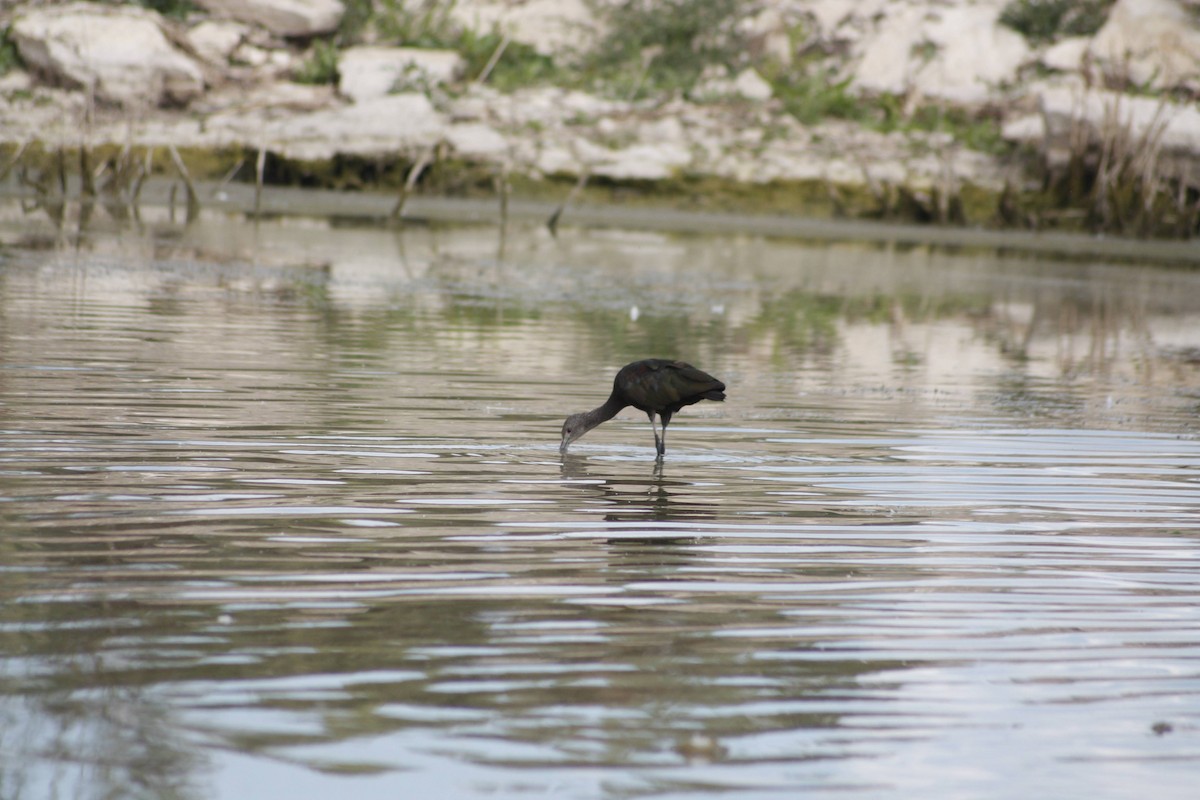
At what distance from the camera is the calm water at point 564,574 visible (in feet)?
13.0

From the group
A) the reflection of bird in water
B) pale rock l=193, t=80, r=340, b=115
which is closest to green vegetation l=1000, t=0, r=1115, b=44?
pale rock l=193, t=80, r=340, b=115

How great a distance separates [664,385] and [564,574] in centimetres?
248

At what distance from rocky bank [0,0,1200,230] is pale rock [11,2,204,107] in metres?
0.04

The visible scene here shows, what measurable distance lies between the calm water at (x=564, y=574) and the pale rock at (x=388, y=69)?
2173 cm

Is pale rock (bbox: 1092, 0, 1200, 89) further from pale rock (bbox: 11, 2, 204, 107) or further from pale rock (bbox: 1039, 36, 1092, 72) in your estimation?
pale rock (bbox: 11, 2, 204, 107)

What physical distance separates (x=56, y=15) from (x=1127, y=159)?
21866 mm

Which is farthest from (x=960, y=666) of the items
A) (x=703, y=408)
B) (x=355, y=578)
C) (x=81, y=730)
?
(x=703, y=408)

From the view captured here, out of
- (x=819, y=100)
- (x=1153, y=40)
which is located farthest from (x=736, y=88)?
(x=1153, y=40)

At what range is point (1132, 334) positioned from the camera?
16.6 meters

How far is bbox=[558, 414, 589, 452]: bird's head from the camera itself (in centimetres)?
Result: 813

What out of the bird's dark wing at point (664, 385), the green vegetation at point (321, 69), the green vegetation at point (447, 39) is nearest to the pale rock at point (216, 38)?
→ the green vegetation at point (321, 69)

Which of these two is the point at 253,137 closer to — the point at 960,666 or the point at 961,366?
the point at 961,366

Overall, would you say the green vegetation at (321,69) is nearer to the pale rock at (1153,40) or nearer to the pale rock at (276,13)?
the pale rock at (276,13)

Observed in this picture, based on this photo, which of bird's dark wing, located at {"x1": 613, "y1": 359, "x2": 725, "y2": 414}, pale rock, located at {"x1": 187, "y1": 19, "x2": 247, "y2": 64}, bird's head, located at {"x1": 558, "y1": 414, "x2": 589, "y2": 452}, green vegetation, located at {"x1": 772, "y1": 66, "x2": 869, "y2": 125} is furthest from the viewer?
pale rock, located at {"x1": 187, "y1": 19, "x2": 247, "y2": 64}
